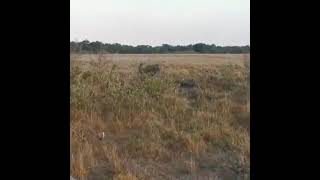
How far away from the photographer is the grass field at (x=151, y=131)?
18.2 ft

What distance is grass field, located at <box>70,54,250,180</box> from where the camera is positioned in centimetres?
554

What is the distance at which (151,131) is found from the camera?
723 centimetres
